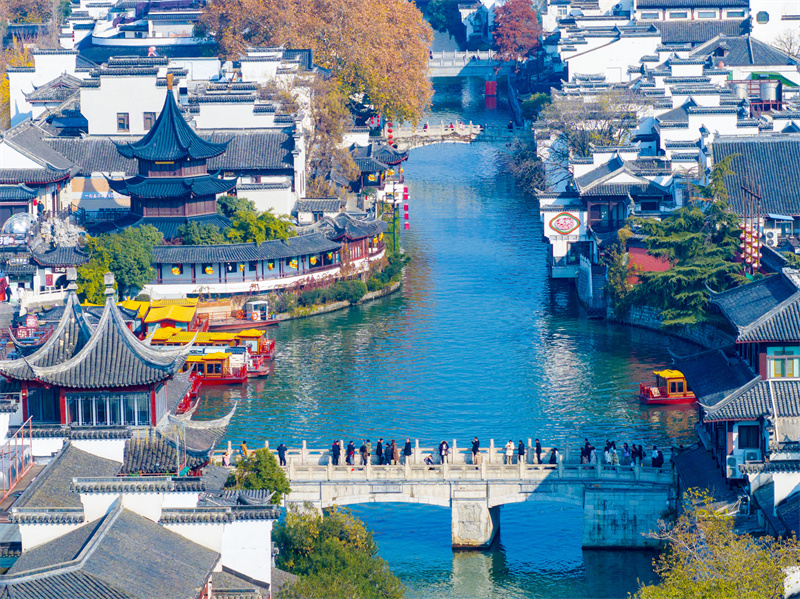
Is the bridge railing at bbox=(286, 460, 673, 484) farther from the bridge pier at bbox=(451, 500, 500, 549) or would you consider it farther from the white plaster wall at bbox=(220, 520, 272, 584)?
the white plaster wall at bbox=(220, 520, 272, 584)

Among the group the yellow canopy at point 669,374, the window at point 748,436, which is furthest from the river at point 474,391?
the window at point 748,436

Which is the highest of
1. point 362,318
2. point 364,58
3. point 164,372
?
point 364,58

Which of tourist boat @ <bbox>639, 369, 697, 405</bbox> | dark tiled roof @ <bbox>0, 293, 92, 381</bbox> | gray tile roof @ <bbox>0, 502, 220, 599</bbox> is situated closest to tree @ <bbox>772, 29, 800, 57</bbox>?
tourist boat @ <bbox>639, 369, 697, 405</bbox>

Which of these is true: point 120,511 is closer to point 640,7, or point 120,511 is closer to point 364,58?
point 364,58

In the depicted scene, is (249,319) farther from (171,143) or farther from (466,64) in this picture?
(466,64)

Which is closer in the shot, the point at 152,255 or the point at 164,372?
the point at 164,372

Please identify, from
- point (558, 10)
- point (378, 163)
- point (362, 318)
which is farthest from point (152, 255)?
point (558, 10)

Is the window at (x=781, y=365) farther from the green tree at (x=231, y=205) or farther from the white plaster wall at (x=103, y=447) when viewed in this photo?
the green tree at (x=231, y=205)
